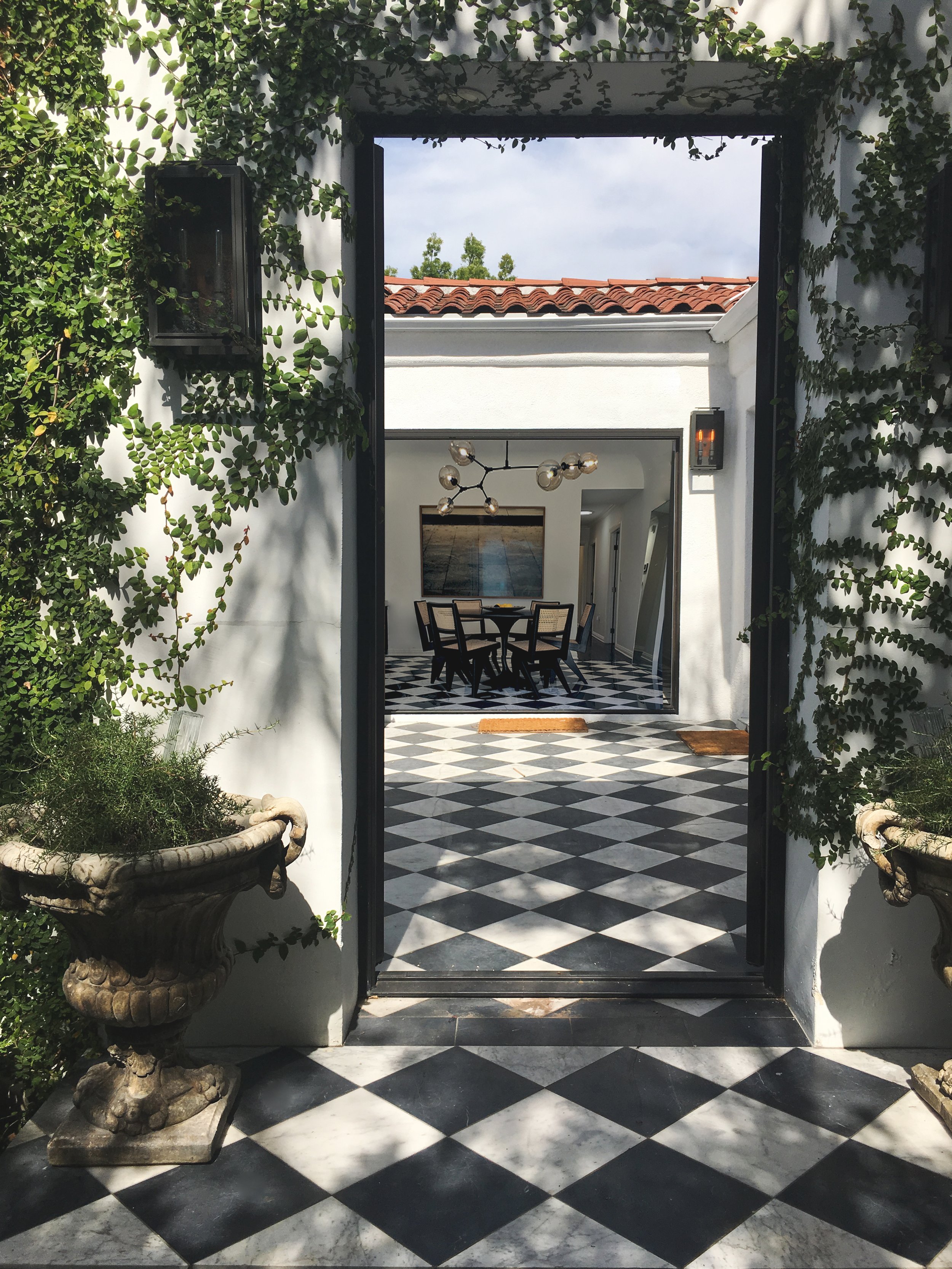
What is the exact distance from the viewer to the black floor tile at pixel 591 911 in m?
3.24

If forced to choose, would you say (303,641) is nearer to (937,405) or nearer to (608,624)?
(937,405)

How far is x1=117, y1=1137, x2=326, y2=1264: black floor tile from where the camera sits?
1.69 m

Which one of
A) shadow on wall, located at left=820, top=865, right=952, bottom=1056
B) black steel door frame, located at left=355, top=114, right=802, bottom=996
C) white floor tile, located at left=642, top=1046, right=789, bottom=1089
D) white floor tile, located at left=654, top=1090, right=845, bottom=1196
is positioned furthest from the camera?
black steel door frame, located at left=355, top=114, right=802, bottom=996

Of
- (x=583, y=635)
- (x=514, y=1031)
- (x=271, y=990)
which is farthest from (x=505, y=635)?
(x=271, y=990)

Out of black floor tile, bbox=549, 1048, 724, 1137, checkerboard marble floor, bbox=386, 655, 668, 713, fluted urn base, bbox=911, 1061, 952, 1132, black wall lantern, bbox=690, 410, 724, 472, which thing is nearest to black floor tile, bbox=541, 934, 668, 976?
black floor tile, bbox=549, 1048, 724, 1137

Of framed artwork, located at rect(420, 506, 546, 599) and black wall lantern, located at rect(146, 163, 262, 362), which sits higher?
black wall lantern, located at rect(146, 163, 262, 362)

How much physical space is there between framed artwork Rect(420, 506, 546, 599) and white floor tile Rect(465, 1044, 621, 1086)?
10367mm

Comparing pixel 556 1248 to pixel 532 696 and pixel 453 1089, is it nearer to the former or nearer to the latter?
pixel 453 1089

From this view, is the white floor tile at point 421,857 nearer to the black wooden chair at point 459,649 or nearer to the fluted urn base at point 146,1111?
the fluted urn base at point 146,1111

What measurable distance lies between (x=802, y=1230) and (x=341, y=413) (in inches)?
79.4

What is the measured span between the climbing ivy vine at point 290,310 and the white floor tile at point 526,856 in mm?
1634

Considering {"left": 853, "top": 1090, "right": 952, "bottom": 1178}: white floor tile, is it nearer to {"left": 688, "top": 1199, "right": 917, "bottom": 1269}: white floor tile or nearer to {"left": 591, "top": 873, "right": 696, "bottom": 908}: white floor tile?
{"left": 688, "top": 1199, "right": 917, "bottom": 1269}: white floor tile

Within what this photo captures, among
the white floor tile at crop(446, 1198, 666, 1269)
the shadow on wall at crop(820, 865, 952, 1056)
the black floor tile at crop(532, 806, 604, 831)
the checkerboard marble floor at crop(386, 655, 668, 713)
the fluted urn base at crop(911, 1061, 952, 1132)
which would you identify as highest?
the shadow on wall at crop(820, 865, 952, 1056)

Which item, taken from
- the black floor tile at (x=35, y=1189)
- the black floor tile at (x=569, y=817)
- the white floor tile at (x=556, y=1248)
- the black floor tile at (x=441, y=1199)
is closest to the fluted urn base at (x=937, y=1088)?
the white floor tile at (x=556, y=1248)
